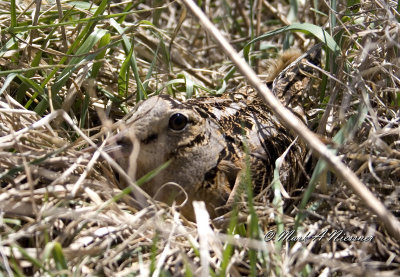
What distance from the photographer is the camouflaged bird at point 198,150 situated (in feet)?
8.03

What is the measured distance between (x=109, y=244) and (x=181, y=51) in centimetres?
227

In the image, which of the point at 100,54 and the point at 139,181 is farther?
the point at 100,54

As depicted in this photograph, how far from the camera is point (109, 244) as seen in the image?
1978 mm

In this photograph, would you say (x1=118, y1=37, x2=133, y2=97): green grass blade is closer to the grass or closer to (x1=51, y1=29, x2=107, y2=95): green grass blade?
the grass

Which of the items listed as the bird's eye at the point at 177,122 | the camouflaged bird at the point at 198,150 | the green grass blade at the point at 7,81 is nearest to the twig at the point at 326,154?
the camouflaged bird at the point at 198,150

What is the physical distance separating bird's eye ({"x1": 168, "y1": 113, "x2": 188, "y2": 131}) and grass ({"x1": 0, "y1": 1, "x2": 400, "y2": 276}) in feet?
0.86

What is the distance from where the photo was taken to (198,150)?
102 inches

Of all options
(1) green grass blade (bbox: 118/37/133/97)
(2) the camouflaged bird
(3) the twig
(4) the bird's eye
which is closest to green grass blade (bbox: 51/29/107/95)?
(1) green grass blade (bbox: 118/37/133/97)

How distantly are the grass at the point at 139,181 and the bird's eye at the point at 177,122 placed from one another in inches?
10.3

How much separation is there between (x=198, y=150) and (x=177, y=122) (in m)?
0.18

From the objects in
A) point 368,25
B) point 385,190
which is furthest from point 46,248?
point 368,25

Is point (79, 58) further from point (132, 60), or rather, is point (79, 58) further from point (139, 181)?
point (139, 181)

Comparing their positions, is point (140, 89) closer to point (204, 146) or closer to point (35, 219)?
point (204, 146)

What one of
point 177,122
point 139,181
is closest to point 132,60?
point 177,122
